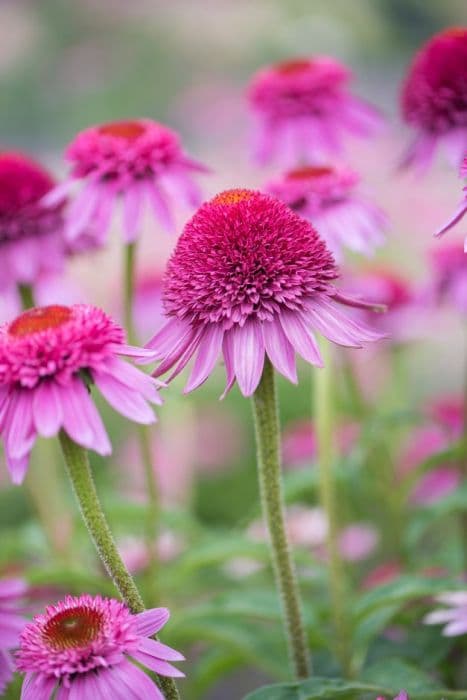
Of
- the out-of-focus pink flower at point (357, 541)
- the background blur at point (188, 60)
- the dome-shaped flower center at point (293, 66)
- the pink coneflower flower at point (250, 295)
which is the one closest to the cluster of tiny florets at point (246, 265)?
the pink coneflower flower at point (250, 295)

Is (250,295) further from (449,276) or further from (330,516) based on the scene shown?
(449,276)

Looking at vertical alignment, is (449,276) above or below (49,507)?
above

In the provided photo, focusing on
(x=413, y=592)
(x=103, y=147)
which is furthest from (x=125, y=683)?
(x=103, y=147)

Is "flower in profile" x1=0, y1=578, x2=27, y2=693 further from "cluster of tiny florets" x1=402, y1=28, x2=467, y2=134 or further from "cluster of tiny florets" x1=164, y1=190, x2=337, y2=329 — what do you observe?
"cluster of tiny florets" x1=402, y1=28, x2=467, y2=134

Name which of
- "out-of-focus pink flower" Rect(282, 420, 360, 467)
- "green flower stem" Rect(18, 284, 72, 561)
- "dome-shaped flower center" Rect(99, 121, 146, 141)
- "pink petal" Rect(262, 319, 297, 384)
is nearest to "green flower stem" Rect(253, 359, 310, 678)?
"pink petal" Rect(262, 319, 297, 384)

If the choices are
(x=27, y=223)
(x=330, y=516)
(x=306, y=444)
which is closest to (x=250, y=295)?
(x=330, y=516)

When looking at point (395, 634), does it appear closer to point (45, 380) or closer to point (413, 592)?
point (413, 592)
